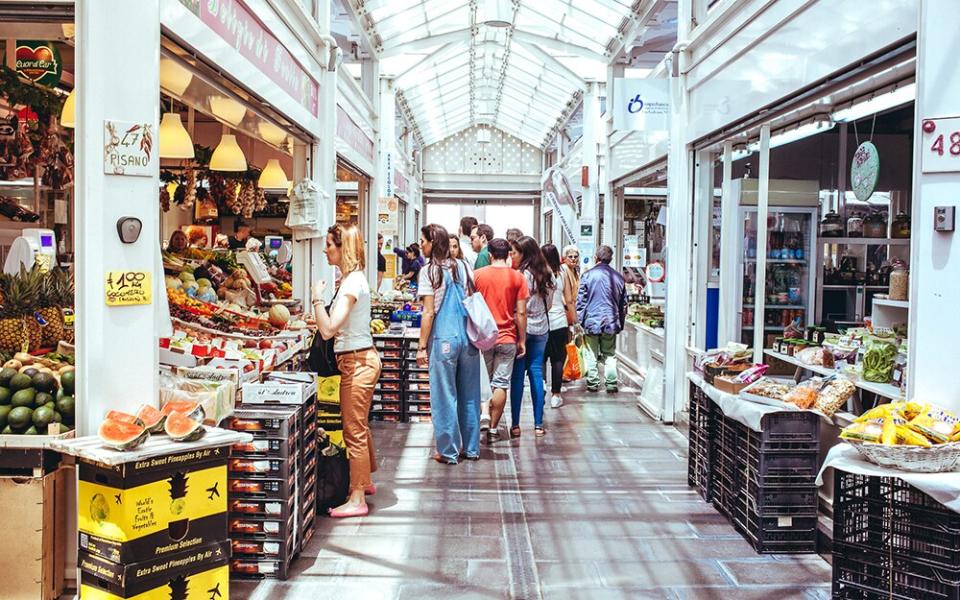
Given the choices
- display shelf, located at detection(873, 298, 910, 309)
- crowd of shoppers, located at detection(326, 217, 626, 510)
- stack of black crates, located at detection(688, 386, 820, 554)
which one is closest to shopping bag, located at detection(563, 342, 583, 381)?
crowd of shoppers, located at detection(326, 217, 626, 510)

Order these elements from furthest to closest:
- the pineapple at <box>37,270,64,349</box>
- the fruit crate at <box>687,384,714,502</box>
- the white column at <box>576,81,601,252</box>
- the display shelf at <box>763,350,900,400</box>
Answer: the white column at <box>576,81,601,252</box>, the fruit crate at <box>687,384,714,502</box>, the pineapple at <box>37,270,64,349</box>, the display shelf at <box>763,350,900,400</box>

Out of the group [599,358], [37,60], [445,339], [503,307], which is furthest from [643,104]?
[37,60]

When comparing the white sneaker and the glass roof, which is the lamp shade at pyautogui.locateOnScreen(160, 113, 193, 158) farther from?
the glass roof

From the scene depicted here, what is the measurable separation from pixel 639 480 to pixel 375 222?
788 cm

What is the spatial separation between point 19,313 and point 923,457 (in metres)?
4.10

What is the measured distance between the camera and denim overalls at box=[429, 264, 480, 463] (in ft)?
19.6

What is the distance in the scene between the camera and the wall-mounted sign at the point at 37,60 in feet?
16.7

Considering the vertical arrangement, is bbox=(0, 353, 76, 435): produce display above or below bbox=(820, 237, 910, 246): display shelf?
below

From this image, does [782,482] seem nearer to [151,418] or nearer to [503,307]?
[503,307]

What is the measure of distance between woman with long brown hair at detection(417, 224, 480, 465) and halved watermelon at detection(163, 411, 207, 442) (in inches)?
102

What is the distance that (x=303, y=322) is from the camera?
Result: 21.9 feet

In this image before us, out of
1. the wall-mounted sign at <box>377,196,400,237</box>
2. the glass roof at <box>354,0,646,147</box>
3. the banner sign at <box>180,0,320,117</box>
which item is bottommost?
the wall-mounted sign at <box>377,196,400,237</box>

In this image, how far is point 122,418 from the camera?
3.49m

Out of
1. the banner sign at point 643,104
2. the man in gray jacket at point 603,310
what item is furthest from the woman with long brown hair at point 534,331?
the man in gray jacket at point 603,310
